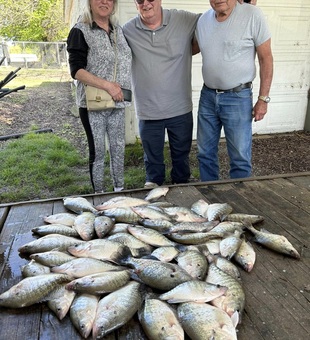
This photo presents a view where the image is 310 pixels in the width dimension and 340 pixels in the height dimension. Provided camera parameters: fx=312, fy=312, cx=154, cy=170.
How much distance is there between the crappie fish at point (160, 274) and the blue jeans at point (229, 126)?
5.91 ft

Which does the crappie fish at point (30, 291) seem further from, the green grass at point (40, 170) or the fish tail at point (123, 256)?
the green grass at point (40, 170)

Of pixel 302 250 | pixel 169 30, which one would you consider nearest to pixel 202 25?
pixel 169 30

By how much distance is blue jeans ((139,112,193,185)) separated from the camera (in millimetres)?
3348

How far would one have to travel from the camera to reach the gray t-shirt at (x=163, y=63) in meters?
3.07

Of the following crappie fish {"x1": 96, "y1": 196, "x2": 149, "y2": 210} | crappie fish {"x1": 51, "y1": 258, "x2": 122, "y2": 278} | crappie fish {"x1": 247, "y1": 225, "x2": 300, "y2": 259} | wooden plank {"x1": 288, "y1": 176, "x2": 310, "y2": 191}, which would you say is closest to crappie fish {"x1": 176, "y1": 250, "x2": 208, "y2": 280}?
crappie fish {"x1": 51, "y1": 258, "x2": 122, "y2": 278}

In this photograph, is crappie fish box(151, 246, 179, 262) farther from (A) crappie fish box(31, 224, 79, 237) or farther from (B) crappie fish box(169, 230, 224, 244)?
(A) crappie fish box(31, 224, 79, 237)

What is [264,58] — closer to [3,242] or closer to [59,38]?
[3,242]

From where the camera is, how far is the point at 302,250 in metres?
1.84

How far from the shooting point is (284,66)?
20.5 feet

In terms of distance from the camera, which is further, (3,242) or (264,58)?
(264,58)

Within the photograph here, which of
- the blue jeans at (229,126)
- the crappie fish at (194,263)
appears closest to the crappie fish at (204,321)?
the crappie fish at (194,263)

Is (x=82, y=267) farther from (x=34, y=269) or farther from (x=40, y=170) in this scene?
(x=40, y=170)

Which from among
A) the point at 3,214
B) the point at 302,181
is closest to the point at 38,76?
the point at 3,214

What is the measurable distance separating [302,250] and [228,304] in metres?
0.72
